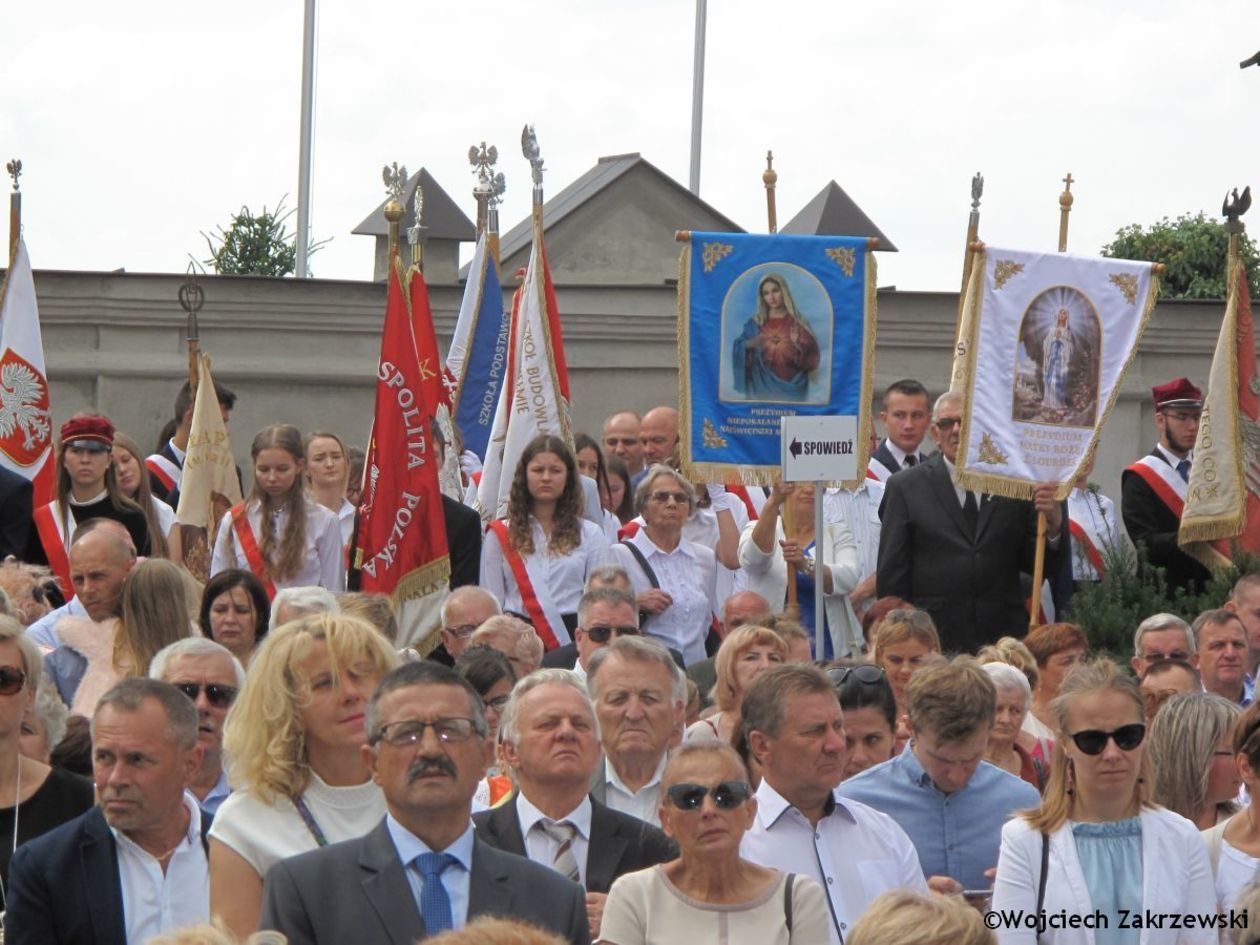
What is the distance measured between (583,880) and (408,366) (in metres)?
6.53

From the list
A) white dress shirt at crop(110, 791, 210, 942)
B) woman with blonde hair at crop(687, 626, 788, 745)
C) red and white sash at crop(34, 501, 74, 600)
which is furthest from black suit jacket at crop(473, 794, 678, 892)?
red and white sash at crop(34, 501, 74, 600)

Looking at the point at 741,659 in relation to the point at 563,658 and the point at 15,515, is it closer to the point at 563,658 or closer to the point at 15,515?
the point at 563,658

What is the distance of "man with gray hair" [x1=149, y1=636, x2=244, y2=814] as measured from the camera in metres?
6.83

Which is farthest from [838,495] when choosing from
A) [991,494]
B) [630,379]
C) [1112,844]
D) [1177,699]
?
[630,379]

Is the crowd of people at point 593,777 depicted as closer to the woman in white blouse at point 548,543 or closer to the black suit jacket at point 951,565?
the woman in white blouse at point 548,543

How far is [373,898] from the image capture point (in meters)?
5.09

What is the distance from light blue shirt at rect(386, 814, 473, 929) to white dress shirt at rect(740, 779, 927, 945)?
4.13 feet

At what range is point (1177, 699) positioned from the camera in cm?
721

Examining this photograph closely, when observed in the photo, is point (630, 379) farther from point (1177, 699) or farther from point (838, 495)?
point (1177, 699)

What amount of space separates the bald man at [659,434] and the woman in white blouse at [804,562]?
5.49 feet

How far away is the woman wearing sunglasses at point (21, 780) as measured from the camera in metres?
6.44

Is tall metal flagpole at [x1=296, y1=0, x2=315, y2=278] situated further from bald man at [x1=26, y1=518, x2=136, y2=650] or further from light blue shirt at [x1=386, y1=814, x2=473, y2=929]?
light blue shirt at [x1=386, y1=814, x2=473, y2=929]

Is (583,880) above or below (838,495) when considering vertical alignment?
below

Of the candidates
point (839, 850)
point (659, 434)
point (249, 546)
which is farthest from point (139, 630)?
point (659, 434)
